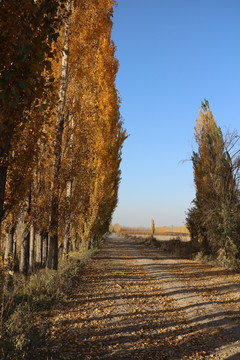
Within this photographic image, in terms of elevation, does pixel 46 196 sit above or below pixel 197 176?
below

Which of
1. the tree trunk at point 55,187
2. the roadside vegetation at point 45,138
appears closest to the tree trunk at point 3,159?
the roadside vegetation at point 45,138

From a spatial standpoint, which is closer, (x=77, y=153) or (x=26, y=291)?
(x=26, y=291)

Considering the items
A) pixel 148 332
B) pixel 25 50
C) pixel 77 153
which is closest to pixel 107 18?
pixel 77 153

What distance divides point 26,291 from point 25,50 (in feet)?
18.6

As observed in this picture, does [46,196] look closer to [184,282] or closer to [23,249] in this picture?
[23,249]

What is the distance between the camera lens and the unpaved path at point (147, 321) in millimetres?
4254

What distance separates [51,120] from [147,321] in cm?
688

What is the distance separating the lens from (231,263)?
13.1 metres


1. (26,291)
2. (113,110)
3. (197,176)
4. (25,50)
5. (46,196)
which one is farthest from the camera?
(113,110)

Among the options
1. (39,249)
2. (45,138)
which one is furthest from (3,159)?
(39,249)

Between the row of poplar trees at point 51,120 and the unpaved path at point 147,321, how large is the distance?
238cm

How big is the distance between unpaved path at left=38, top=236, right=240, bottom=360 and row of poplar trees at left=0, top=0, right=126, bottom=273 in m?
2.38

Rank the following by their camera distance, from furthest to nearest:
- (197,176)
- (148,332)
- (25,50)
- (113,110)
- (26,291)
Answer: (113,110), (197,176), (26,291), (148,332), (25,50)

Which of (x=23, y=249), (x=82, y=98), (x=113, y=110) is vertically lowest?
(x=23, y=249)
